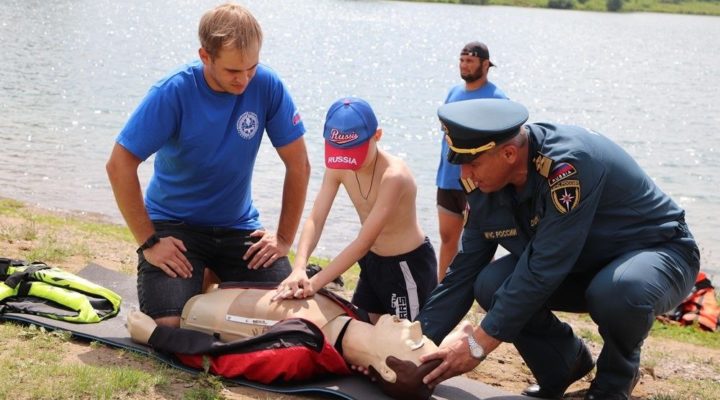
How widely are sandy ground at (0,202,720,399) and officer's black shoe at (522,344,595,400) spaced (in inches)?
5.2

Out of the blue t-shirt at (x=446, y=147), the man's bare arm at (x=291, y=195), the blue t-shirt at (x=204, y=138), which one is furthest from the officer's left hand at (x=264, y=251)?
the blue t-shirt at (x=446, y=147)

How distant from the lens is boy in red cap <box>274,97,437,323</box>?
516cm

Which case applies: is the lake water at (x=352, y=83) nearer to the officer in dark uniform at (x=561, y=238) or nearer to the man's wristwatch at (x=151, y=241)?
the man's wristwatch at (x=151, y=241)

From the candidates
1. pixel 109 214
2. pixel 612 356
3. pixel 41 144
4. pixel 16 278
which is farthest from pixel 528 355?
pixel 41 144

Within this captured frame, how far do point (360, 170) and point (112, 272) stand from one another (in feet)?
6.99

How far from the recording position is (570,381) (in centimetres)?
505

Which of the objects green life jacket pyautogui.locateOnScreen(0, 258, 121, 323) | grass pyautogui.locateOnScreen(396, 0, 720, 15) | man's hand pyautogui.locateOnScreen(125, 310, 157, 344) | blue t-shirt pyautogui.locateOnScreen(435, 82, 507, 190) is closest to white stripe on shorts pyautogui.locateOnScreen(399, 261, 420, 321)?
man's hand pyautogui.locateOnScreen(125, 310, 157, 344)

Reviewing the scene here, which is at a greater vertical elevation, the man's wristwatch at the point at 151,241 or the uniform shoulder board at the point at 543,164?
the uniform shoulder board at the point at 543,164

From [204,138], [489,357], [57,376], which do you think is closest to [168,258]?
[204,138]

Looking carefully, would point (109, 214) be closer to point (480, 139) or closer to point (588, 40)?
point (480, 139)

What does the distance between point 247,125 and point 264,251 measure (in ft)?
2.41

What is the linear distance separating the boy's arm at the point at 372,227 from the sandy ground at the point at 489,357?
774 mm

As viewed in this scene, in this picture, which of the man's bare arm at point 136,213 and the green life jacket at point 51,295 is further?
the green life jacket at point 51,295

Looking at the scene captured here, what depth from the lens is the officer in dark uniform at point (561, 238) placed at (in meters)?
4.38
